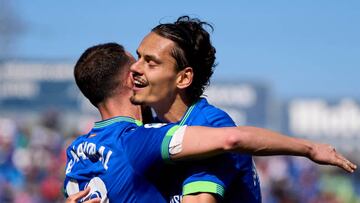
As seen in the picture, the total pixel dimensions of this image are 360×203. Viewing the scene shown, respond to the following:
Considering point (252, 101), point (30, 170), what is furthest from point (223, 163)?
point (252, 101)

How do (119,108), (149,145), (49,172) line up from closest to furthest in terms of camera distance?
(149,145), (119,108), (49,172)

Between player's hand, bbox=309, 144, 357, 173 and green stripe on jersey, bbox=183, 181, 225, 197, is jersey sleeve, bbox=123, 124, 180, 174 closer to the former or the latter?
green stripe on jersey, bbox=183, 181, 225, 197

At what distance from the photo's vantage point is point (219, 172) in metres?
4.98

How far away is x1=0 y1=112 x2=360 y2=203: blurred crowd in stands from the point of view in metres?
16.2

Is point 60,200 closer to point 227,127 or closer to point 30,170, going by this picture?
point 30,170

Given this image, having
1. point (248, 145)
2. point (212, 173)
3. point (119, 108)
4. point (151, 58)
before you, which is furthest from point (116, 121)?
point (248, 145)

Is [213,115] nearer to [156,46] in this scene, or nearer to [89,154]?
[156,46]

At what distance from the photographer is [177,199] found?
5.09 m

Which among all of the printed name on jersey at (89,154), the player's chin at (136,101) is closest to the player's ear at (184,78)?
the player's chin at (136,101)

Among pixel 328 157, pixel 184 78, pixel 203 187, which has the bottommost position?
pixel 203 187

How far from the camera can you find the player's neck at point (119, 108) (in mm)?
5488

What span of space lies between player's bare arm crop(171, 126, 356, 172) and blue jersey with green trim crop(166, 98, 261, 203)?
0.39ft

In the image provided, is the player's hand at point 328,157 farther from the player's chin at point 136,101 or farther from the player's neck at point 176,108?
the player's chin at point 136,101

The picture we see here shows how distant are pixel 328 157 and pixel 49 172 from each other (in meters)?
12.3
